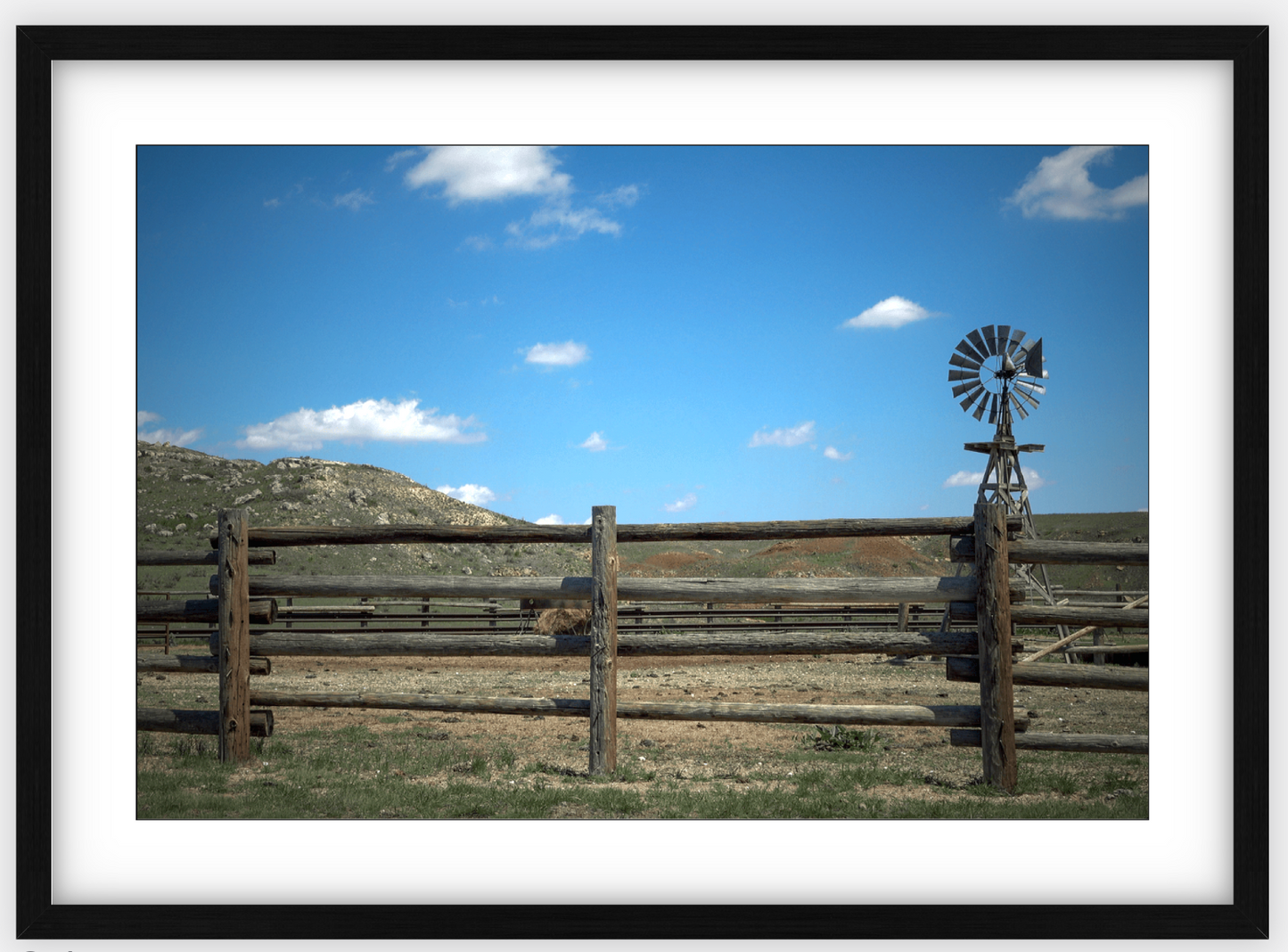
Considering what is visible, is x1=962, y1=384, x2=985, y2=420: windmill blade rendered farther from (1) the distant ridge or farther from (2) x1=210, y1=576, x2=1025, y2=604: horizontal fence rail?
(1) the distant ridge

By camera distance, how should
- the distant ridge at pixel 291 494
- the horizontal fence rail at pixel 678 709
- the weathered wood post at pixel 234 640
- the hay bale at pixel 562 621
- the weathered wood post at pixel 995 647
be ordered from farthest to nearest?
1. the distant ridge at pixel 291 494
2. the hay bale at pixel 562 621
3. the weathered wood post at pixel 234 640
4. the horizontal fence rail at pixel 678 709
5. the weathered wood post at pixel 995 647

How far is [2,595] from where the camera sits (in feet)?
12.6

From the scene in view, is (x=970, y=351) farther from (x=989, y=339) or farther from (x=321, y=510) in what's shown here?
(x=321, y=510)

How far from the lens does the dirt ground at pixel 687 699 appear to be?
20.4ft

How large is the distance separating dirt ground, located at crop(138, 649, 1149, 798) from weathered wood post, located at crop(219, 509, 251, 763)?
482mm

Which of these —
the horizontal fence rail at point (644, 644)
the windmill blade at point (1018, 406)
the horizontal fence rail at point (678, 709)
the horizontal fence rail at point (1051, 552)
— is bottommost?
the horizontal fence rail at point (678, 709)

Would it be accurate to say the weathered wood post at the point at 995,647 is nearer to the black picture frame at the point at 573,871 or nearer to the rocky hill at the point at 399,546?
the black picture frame at the point at 573,871

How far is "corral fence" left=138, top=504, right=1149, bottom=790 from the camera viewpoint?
534cm

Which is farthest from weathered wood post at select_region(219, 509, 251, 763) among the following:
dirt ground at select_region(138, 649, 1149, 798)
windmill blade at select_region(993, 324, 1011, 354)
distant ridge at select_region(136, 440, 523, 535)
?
distant ridge at select_region(136, 440, 523, 535)

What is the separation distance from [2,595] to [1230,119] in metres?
6.66

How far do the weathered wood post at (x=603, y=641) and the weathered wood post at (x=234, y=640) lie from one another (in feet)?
8.58

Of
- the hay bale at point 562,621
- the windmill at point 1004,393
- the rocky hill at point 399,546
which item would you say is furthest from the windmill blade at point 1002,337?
the rocky hill at point 399,546

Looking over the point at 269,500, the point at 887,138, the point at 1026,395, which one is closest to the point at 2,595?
the point at 887,138

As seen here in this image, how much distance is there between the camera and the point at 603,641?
5523 millimetres
